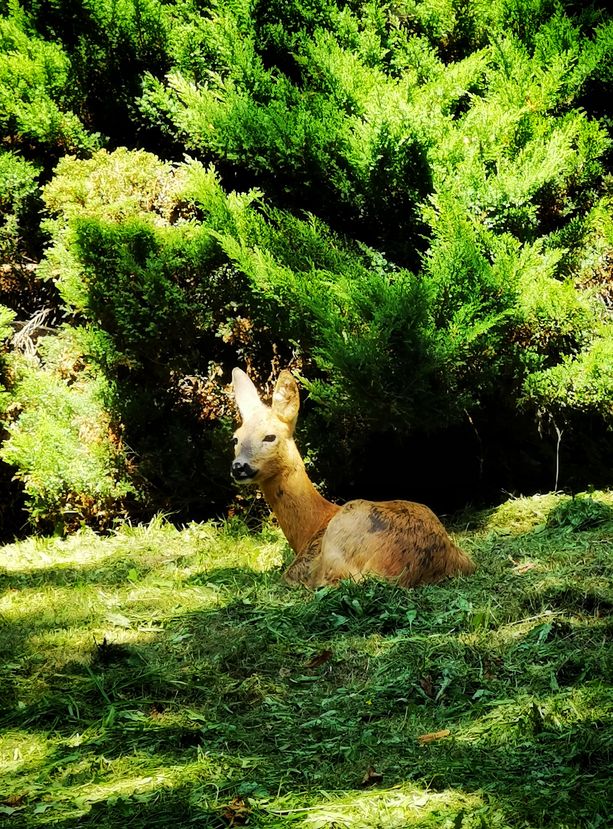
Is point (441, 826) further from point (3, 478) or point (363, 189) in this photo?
point (3, 478)

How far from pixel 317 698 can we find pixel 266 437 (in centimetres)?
179

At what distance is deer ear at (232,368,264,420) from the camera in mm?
5199

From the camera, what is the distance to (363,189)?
6.77m

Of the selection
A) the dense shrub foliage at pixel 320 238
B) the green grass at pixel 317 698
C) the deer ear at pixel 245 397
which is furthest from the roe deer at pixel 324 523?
the dense shrub foliage at pixel 320 238

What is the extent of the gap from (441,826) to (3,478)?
558cm

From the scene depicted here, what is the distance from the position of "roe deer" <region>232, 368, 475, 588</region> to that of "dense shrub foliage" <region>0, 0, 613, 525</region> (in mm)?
668

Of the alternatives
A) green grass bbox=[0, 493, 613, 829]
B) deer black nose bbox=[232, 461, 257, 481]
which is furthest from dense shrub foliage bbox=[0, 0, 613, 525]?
green grass bbox=[0, 493, 613, 829]

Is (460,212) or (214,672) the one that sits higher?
(460,212)

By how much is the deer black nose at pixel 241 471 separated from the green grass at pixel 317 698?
1.93 ft

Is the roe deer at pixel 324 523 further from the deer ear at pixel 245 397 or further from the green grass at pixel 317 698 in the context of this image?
the green grass at pixel 317 698

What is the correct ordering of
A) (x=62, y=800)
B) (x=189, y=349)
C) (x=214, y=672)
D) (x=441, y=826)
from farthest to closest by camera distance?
(x=189, y=349)
(x=214, y=672)
(x=62, y=800)
(x=441, y=826)

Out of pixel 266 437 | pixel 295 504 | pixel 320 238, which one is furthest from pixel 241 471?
pixel 320 238

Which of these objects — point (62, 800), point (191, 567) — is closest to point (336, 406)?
point (191, 567)

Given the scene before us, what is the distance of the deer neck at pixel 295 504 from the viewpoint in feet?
16.8
